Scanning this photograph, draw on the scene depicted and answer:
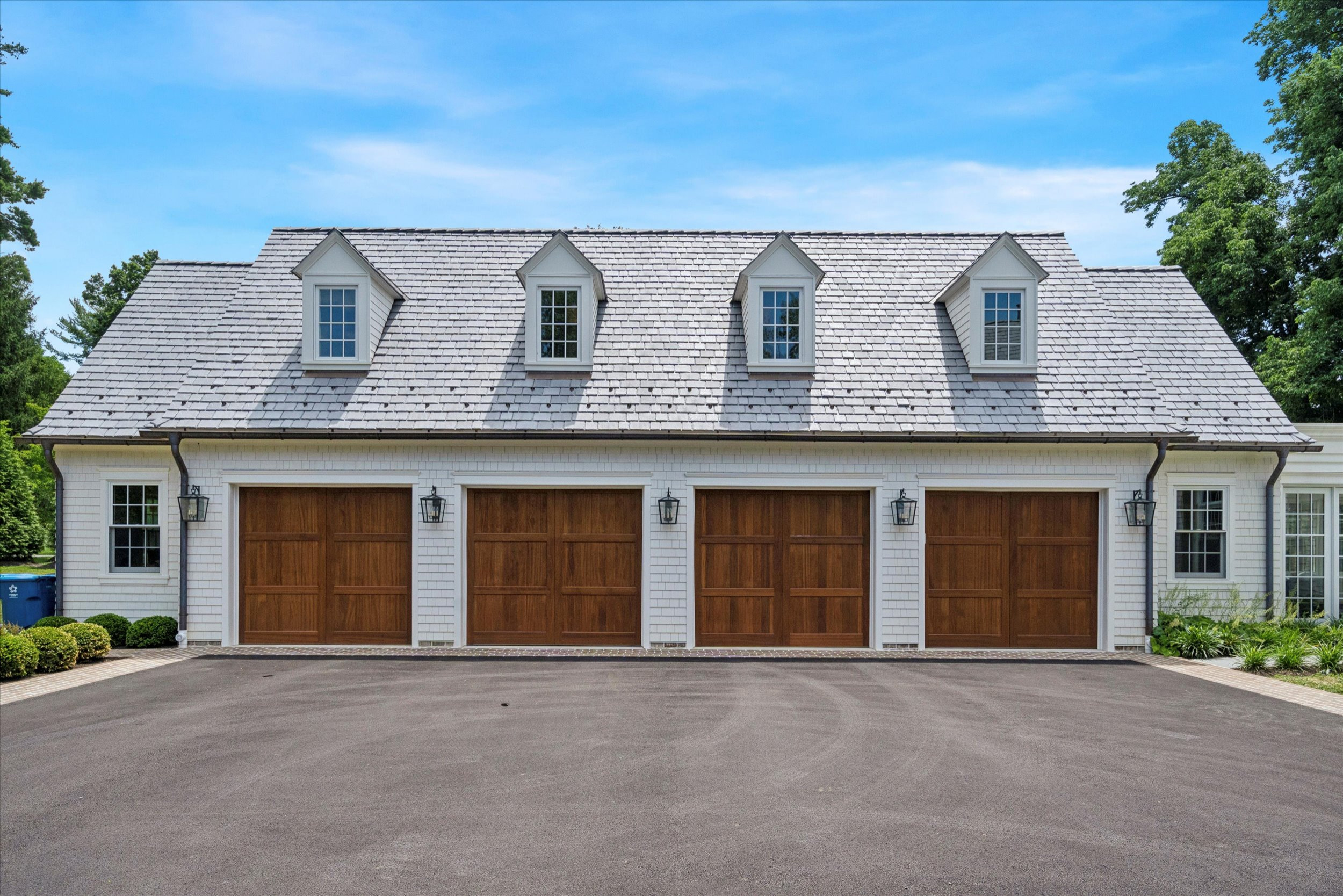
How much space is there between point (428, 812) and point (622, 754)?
1955 millimetres

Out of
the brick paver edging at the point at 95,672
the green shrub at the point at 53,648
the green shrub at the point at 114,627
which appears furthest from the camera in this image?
the green shrub at the point at 114,627

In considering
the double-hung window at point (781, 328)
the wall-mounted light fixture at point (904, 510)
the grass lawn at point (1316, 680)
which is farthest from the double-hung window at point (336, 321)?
the grass lawn at point (1316, 680)

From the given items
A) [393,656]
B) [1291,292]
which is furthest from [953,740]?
[1291,292]

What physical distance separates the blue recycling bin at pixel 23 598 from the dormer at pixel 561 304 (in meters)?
9.42

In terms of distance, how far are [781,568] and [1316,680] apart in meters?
7.56

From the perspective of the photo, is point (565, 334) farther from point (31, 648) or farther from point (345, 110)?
point (31, 648)

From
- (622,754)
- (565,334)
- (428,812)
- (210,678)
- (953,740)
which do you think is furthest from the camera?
(565,334)

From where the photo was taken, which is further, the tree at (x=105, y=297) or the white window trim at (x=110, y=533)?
the tree at (x=105, y=297)

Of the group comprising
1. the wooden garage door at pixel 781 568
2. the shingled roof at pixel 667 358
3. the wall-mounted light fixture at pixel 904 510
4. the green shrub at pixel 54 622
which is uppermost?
the shingled roof at pixel 667 358

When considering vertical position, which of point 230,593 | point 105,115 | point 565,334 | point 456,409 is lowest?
point 230,593

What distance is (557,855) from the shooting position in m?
5.22

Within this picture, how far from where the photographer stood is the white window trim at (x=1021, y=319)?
13633 mm

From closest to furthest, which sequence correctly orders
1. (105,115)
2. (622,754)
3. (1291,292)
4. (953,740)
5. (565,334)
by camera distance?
1. (622,754)
2. (953,740)
3. (565,334)
4. (105,115)
5. (1291,292)

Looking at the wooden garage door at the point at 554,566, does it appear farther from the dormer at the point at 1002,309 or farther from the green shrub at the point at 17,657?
the dormer at the point at 1002,309
